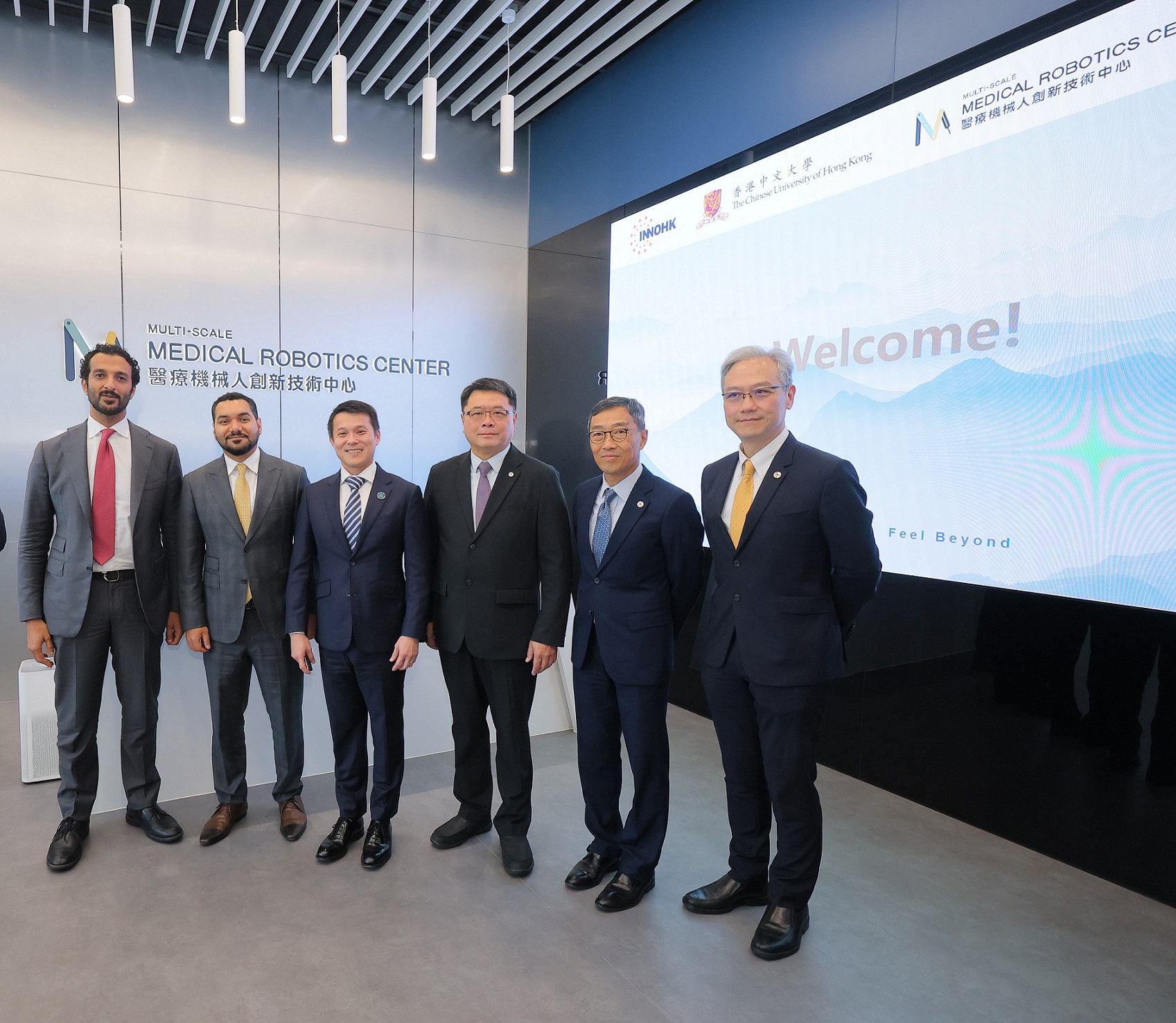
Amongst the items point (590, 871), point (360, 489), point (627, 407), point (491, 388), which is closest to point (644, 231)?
point (491, 388)

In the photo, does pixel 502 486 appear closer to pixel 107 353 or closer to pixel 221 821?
pixel 107 353

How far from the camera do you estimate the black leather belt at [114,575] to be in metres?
3.06

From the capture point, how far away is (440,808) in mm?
3541

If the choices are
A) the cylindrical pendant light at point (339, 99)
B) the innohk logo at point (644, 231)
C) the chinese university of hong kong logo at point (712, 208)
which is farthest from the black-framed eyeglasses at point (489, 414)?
the innohk logo at point (644, 231)

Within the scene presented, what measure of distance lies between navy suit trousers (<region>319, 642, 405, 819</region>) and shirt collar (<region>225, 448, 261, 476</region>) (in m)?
0.78

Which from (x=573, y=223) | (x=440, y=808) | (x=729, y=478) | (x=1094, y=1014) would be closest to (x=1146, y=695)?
(x=1094, y=1014)

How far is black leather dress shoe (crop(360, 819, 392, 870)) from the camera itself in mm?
2977

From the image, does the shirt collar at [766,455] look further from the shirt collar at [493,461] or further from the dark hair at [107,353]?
the dark hair at [107,353]

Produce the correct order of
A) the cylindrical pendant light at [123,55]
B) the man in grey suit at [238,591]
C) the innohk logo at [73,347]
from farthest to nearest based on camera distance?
the innohk logo at [73,347] < the cylindrical pendant light at [123,55] < the man in grey suit at [238,591]

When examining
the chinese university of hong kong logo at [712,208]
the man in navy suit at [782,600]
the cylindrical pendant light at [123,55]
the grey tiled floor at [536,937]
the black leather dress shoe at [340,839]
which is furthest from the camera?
the chinese university of hong kong logo at [712,208]

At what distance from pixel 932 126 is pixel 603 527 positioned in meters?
2.39

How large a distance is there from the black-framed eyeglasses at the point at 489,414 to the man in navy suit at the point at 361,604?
348 millimetres

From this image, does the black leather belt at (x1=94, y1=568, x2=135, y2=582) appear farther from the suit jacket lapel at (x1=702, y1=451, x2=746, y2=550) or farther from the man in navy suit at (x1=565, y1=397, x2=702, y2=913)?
the suit jacket lapel at (x1=702, y1=451, x2=746, y2=550)

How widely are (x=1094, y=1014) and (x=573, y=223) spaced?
578 cm
